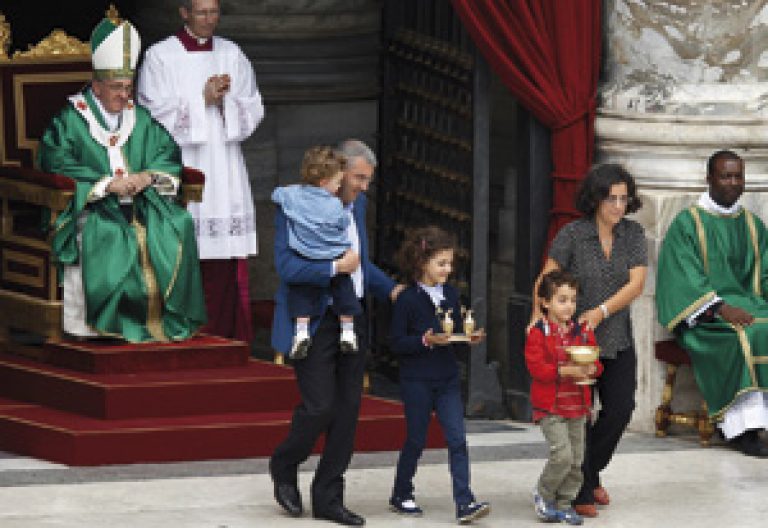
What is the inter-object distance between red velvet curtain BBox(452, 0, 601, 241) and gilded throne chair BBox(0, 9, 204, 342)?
5.33ft

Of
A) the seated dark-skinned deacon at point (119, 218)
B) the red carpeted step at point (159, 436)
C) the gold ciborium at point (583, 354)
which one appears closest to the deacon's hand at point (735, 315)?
the red carpeted step at point (159, 436)

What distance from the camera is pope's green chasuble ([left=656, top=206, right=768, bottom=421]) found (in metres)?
12.2

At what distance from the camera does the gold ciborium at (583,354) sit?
10.2 metres

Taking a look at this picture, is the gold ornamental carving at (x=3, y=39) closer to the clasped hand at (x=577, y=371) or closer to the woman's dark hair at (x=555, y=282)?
the woman's dark hair at (x=555, y=282)

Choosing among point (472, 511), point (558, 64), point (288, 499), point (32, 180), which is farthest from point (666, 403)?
point (32, 180)

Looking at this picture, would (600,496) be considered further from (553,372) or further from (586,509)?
(553,372)

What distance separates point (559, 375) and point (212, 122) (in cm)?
371

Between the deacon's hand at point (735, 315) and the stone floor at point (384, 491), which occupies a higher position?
the deacon's hand at point (735, 315)

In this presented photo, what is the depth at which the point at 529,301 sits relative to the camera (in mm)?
13086

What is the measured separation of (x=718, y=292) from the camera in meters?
12.4

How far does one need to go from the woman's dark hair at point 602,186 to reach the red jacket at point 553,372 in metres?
0.60

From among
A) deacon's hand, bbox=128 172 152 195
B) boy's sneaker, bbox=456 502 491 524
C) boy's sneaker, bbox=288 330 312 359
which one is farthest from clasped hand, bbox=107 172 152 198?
boy's sneaker, bbox=456 502 491 524

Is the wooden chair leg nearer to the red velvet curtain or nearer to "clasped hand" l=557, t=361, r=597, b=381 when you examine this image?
the red velvet curtain

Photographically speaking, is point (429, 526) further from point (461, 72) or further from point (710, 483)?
point (461, 72)
